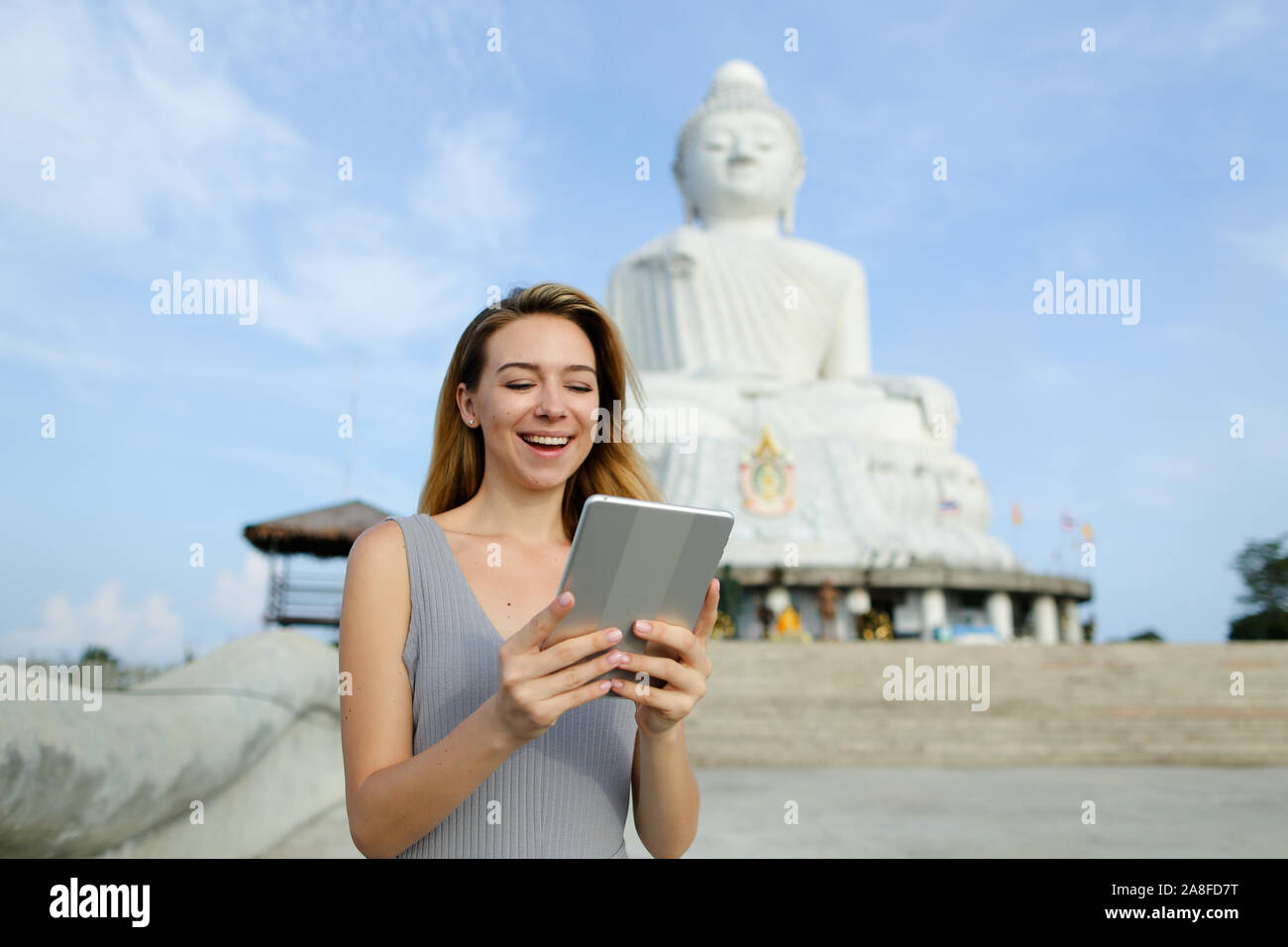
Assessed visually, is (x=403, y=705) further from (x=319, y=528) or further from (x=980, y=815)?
(x=319, y=528)

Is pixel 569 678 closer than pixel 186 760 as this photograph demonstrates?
Yes

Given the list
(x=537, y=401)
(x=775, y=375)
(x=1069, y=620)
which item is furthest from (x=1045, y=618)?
(x=537, y=401)

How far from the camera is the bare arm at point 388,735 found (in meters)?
1.08

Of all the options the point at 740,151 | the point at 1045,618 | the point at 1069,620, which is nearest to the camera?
the point at 1045,618

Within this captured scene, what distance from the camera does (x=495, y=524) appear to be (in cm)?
141

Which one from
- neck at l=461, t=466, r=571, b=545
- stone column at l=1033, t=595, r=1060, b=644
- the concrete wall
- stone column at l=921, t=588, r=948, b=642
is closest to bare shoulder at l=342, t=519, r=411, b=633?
neck at l=461, t=466, r=571, b=545

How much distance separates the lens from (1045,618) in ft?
60.9

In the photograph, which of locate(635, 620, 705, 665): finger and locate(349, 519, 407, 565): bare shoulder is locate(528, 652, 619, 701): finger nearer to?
locate(635, 620, 705, 665): finger

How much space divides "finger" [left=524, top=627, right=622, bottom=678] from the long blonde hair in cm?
51

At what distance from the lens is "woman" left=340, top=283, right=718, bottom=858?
3.56 ft

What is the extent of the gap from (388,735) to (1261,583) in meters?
19.8
